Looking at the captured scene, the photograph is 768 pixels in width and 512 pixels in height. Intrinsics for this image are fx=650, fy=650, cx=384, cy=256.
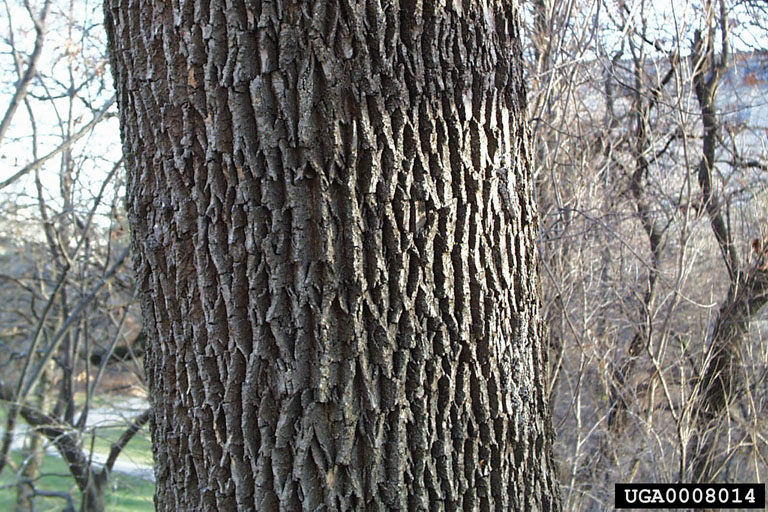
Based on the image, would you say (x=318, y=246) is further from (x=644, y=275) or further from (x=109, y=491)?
(x=109, y=491)

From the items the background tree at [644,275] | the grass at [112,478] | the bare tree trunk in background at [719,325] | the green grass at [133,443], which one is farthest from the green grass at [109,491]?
the bare tree trunk in background at [719,325]

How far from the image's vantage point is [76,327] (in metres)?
8.31

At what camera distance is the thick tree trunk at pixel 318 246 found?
1.29 metres

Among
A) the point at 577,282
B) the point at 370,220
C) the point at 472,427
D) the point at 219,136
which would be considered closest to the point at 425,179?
the point at 370,220

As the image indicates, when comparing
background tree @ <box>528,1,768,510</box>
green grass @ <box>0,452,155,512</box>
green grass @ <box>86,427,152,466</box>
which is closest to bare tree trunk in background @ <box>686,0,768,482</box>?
background tree @ <box>528,1,768,510</box>

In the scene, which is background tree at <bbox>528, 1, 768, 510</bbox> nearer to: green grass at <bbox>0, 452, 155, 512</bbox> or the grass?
the grass

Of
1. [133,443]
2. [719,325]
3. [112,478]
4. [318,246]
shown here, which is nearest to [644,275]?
[719,325]

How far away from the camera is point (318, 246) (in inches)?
51.2

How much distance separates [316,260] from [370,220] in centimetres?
14

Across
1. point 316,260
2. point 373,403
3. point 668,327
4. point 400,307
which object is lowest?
point 668,327

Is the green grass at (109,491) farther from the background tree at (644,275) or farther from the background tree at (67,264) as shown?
the background tree at (644,275)

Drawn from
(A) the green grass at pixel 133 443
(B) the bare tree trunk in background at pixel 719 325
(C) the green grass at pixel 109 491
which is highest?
(B) the bare tree trunk in background at pixel 719 325

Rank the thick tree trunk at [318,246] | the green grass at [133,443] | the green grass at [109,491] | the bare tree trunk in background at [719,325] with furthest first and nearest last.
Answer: the green grass at [109,491] < the green grass at [133,443] < the bare tree trunk in background at [719,325] < the thick tree trunk at [318,246]

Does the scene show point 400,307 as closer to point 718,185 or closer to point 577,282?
point 577,282
